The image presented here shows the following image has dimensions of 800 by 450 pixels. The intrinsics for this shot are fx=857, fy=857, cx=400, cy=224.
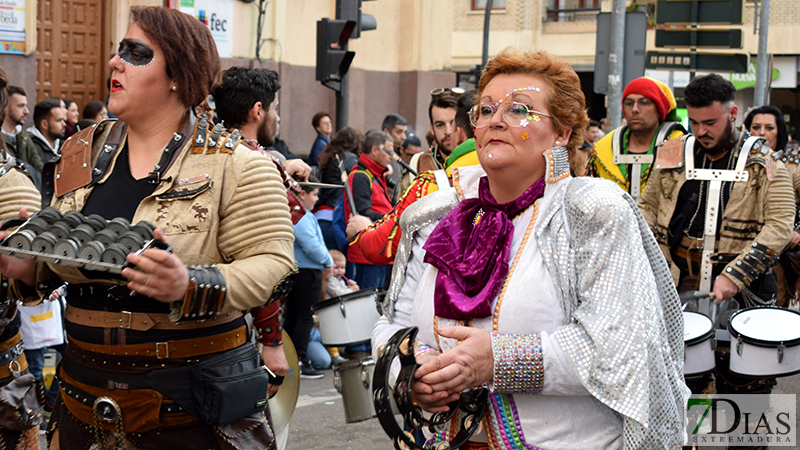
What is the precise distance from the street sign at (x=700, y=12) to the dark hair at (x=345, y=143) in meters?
4.15

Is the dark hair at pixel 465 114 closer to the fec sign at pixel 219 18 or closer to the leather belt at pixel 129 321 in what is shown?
the leather belt at pixel 129 321

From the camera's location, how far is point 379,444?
555cm

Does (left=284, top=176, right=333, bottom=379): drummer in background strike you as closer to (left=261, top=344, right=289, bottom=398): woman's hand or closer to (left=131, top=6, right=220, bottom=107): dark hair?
(left=261, top=344, right=289, bottom=398): woman's hand

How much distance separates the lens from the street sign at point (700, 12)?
10.1 metres

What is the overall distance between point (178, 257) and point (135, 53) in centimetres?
68

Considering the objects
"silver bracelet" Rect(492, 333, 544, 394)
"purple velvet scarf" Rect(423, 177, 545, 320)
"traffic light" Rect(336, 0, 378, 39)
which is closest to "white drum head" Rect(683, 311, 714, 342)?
"purple velvet scarf" Rect(423, 177, 545, 320)

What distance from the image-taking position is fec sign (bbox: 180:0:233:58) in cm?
1258

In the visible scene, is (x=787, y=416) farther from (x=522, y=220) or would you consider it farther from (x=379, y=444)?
(x=522, y=220)

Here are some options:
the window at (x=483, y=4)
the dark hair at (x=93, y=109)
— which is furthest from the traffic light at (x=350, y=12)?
the window at (x=483, y=4)

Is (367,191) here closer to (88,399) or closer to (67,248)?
(88,399)

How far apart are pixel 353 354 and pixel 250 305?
231 cm

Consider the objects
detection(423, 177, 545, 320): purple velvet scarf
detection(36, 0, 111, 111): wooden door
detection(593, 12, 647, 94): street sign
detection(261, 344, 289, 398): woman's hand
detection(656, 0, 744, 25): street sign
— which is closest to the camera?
detection(423, 177, 545, 320): purple velvet scarf

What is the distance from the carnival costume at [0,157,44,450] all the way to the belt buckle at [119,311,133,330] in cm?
65

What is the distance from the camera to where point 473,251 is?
7.74ft
